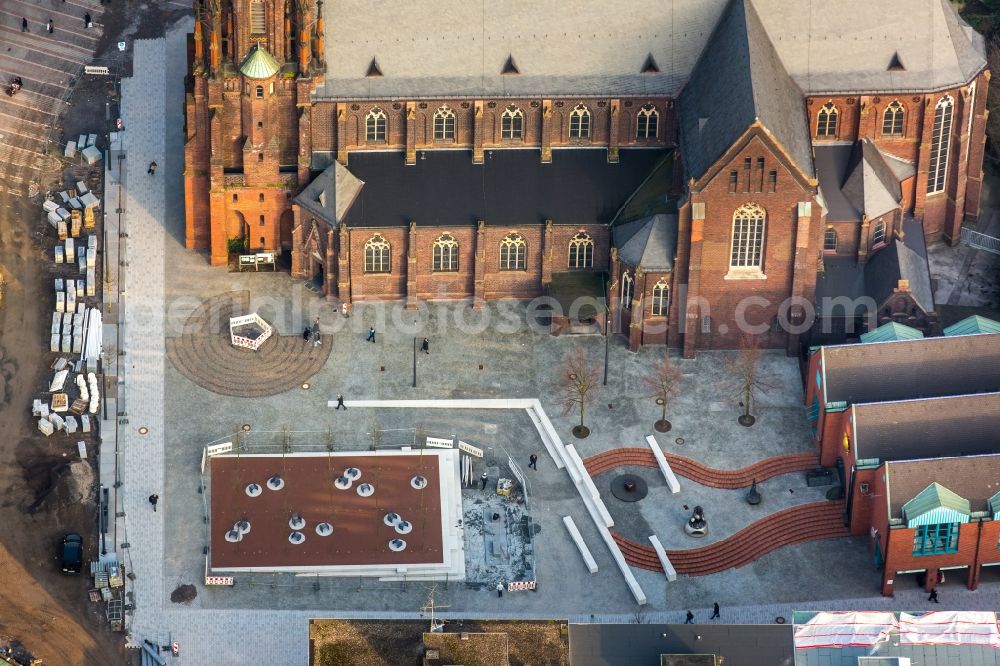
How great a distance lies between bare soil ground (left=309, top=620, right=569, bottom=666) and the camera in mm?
193750

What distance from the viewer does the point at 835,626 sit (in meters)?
186

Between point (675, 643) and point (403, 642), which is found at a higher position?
point (675, 643)

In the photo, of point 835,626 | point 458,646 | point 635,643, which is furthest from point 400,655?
point 835,626

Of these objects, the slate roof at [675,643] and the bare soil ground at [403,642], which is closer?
the slate roof at [675,643]

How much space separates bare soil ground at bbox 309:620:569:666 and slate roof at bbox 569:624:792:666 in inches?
60.7

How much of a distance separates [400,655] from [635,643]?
16.4 m

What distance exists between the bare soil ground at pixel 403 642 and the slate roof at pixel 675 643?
1.54m

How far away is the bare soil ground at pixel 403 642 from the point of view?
636 feet

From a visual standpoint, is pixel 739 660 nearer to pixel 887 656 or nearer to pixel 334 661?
pixel 887 656

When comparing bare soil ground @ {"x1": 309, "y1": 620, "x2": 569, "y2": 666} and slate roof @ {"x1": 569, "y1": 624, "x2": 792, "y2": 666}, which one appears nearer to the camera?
slate roof @ {"x1": 569, "y1": 624, "x2": 792, "y2": 666}

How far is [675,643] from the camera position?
19400 cm

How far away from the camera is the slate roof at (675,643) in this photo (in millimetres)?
193375

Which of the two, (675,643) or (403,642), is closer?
(675,643)

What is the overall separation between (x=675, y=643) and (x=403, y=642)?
1908cm
